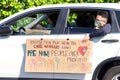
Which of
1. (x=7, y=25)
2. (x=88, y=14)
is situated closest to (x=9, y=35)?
(x=7, y=25)

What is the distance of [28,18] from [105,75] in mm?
1572

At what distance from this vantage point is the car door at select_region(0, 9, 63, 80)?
794 centimetres

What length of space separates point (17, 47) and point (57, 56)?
67 centimetres

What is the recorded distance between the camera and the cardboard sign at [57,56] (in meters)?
7.81

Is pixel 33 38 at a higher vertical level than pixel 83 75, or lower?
higher

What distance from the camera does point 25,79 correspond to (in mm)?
8016

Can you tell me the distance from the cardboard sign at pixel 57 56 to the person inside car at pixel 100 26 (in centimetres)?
19

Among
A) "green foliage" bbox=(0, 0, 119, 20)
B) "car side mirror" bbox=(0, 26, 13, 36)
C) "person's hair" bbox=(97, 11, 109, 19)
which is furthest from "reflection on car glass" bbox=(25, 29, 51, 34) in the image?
"green foliage" bbox=(0, 0, 119, 20)

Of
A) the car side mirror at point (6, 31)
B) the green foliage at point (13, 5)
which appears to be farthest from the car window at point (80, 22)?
the green foliage at point (13, 5)

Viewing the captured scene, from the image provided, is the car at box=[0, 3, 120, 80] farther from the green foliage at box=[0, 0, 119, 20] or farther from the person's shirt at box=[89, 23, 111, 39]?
the green foliage at box=[0, 0, 119, 20]

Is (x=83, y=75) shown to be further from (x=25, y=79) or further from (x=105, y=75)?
(x=25, y=79)

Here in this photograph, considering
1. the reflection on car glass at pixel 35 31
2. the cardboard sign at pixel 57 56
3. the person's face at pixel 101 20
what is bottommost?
the cardboard sign at pixel 57 56

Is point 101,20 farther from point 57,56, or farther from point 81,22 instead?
point 57,56

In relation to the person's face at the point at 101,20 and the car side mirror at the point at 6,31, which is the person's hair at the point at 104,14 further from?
the car side mirror at the point at 6,31
